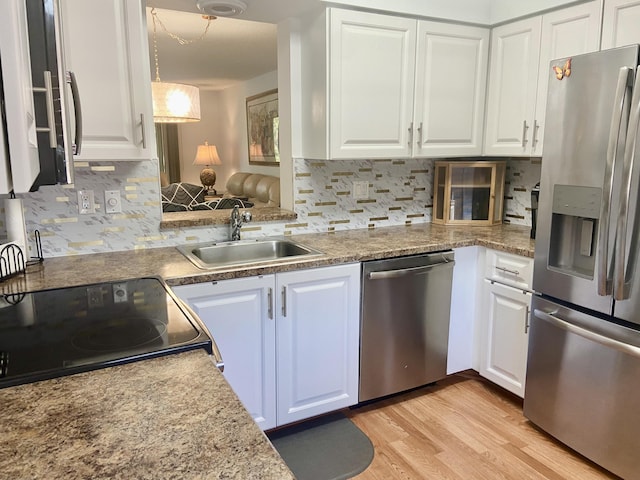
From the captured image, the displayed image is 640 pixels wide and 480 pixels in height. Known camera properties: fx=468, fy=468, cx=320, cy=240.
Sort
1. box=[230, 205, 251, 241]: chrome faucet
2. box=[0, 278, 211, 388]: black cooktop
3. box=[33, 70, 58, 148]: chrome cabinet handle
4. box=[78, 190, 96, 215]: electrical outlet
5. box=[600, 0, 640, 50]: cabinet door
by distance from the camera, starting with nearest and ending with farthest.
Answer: box=[33, 70, 58, 148]: chrome cabinet handle → box=[0, 278, 211, 388]: black cooktop → box=[600, 0, 640, 50]: cabinet door → box=[78, 190, 96, 215]: electrical outlet → box=[230, 205, 251, 241]: chrome faucet

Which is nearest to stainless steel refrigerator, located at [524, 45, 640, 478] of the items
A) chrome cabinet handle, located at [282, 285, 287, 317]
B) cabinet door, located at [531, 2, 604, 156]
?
cabinet door, located at [531, 2, 604, 156]

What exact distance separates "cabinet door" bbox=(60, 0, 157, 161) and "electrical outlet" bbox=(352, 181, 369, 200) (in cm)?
130

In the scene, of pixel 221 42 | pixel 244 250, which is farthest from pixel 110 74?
pixel 221 42

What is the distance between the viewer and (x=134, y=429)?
2.61 ft

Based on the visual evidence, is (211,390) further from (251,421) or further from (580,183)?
(580,183)

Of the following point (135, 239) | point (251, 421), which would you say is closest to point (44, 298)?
point (135, 239)

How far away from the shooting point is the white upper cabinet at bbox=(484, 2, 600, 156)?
7.50ft

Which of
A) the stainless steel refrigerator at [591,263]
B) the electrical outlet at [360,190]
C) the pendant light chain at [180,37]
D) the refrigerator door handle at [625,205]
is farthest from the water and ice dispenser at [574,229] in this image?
the pendant light chain at [180,37]

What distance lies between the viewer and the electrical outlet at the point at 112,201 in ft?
7.29

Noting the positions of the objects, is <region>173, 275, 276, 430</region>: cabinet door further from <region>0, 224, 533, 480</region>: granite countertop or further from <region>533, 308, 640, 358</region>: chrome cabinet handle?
<region>533, 308, 640, 358</region>: chrome cabinet handle

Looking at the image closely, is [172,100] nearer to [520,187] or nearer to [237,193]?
[520,187]

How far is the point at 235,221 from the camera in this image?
8.07 feet

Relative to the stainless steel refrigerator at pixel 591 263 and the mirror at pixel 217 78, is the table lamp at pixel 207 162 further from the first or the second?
the stainless steel refrigerator at pixel 591 263

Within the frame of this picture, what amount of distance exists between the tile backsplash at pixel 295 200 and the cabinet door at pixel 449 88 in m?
0.37
